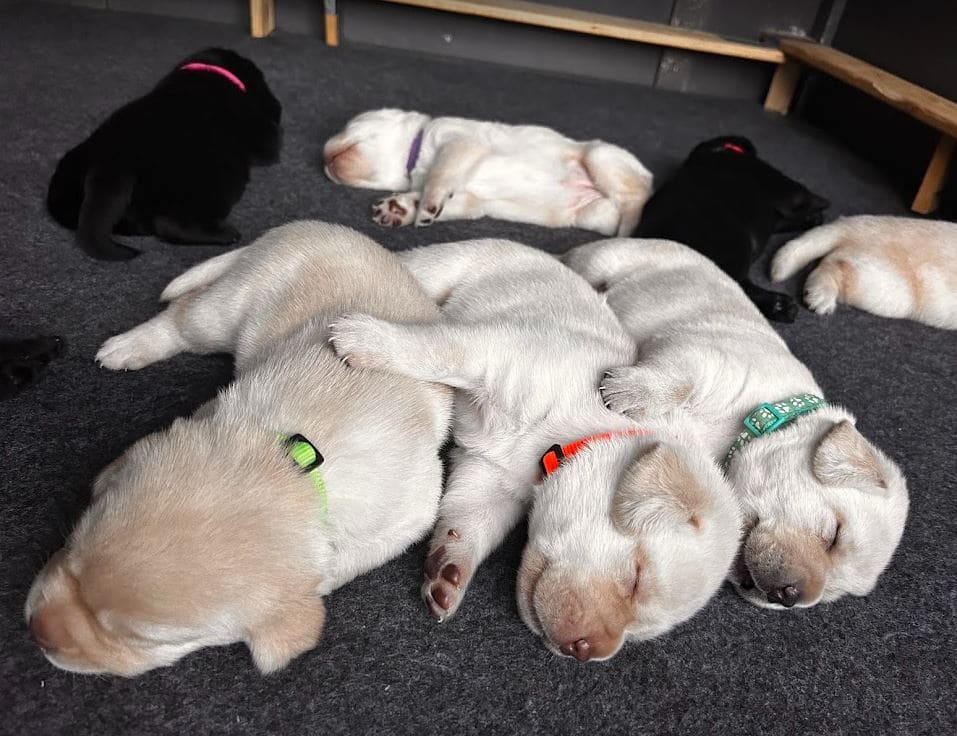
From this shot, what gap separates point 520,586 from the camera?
5.25 feet

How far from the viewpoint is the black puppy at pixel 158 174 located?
251 centimetres

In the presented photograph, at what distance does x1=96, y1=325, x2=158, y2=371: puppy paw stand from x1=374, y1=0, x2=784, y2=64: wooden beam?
14.0 feet

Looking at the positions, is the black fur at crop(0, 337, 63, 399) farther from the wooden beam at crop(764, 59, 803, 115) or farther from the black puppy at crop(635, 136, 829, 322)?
the wooden beam at crop(764, 59, 803, 115)

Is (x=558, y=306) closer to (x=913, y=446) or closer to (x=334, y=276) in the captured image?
(x=334, y=276)

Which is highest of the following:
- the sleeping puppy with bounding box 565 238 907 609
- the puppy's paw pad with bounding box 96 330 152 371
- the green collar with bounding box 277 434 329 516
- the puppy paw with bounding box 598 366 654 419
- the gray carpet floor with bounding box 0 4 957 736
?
the green collar with bounding box 277 434 329 516

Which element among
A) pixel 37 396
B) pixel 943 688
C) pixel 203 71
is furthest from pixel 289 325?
pixel 203 71

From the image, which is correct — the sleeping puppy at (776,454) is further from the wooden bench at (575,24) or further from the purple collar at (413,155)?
the wooden bench at (575,24)

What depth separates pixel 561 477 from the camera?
1662mm

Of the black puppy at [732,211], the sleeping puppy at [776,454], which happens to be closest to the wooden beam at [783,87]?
the black puppy at [732,211]

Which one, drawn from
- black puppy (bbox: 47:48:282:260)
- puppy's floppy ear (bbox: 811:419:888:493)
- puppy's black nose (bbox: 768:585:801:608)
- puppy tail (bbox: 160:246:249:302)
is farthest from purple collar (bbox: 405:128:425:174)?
puppy's black nose (bbox: 768:585:801:608)

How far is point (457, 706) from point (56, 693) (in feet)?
2.48

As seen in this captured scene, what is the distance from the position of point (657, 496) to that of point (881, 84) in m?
4.12

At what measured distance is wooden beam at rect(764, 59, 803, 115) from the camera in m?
6.05

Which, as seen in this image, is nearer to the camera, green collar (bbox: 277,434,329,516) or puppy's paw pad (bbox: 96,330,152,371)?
green collar (bbox: 277,434,329,516)
